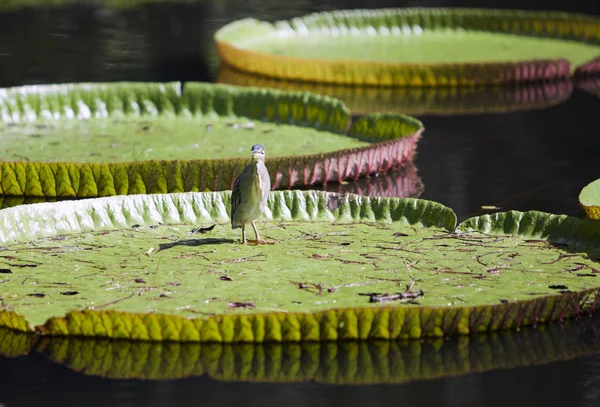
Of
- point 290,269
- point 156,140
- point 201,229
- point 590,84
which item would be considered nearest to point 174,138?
point 156,140

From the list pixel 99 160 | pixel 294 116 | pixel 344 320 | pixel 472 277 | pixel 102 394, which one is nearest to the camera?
pixel 102 394

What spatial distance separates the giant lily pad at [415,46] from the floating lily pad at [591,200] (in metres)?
3.05

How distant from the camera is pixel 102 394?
2812 mm

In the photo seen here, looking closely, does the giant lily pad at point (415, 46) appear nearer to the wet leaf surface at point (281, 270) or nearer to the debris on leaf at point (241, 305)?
the wet leaf surface at point (281, 270)

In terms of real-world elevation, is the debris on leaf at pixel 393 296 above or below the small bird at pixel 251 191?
below

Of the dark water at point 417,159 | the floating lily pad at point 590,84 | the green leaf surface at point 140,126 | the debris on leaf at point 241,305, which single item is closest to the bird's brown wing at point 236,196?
the debris on leaf at point 241,305

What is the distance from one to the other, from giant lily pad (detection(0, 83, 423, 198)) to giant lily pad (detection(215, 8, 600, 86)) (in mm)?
1455

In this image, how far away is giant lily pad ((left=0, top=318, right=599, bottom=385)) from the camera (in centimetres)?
292

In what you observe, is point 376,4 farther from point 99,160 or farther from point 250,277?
point 250,277

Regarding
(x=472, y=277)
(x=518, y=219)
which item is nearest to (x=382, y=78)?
(x=518, y=219)

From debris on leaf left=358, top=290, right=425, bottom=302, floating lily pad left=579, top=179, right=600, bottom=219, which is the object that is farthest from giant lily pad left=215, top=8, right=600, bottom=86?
debris on leaf left=358, top=290, right=425, bottom=302

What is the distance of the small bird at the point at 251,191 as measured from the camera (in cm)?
367

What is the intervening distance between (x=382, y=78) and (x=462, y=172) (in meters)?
2.29

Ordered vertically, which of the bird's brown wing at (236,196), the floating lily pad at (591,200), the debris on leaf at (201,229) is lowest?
the debris on leaf at (201,229)
